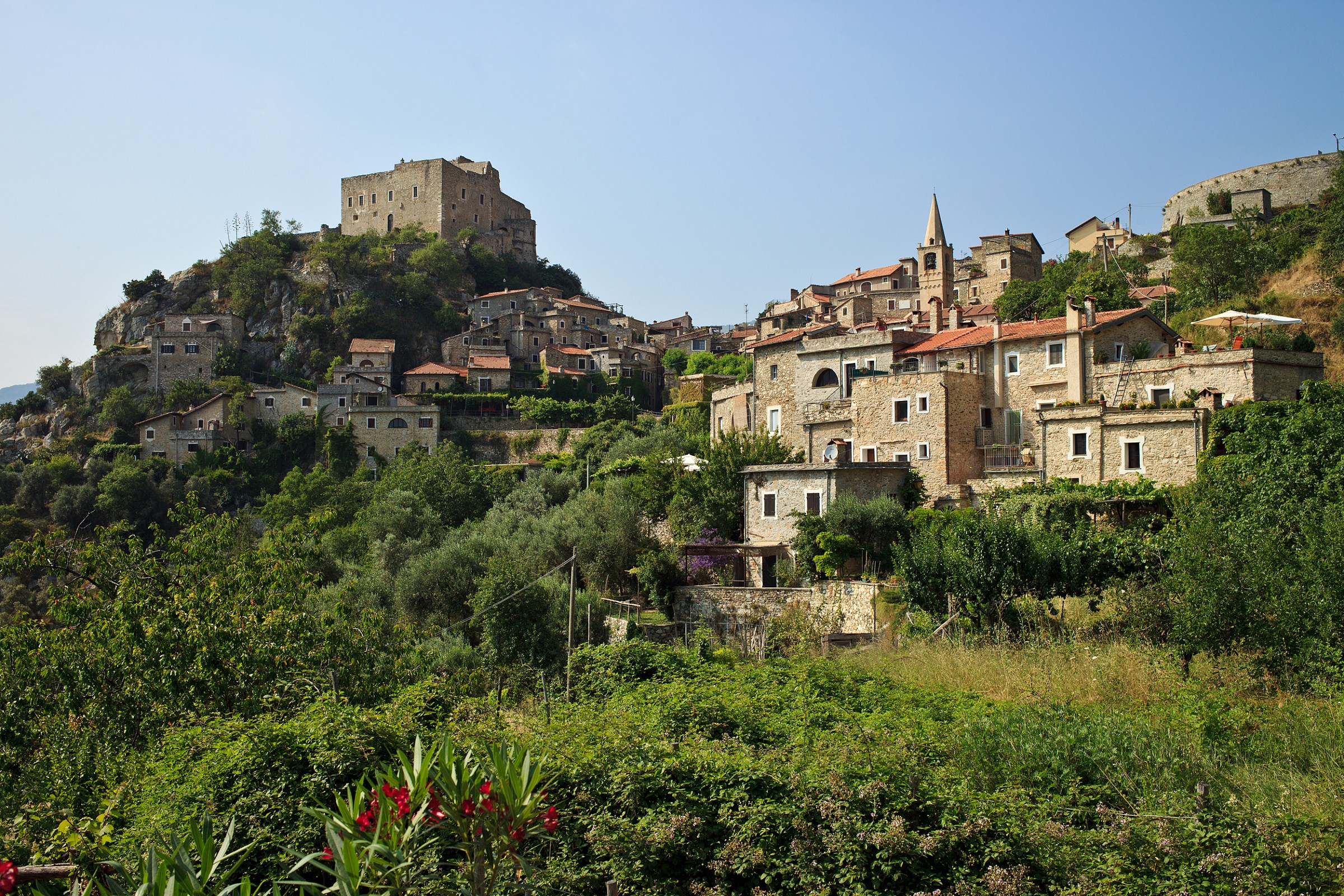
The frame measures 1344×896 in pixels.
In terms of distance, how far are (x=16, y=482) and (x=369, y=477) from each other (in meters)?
21.8

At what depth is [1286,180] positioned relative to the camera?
56656 millimetres

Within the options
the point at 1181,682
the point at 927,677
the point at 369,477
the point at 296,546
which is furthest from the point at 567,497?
the point at 1181,682

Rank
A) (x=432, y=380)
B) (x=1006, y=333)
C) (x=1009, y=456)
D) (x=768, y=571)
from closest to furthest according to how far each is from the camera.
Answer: (x=768, y=571) → (x=1009, y=456) → (x=1006, y=333) → (x=432, y=380)

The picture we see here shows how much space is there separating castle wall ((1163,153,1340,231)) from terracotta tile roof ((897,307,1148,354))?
33.3 meters

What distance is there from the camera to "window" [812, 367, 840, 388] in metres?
35.4

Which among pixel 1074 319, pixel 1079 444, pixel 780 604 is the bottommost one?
pixel 780 604

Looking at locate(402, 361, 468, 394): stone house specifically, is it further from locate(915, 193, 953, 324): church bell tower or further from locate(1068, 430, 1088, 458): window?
locate(1068, 430, 1088, 458): window

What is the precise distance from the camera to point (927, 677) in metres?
15.1

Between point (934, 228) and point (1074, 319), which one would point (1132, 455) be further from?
point (934, 228)

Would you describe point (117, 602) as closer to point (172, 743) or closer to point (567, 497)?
point (172, 743)

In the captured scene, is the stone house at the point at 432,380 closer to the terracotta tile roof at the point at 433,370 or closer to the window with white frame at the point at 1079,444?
the terracotta tile roof at the point at 433,370

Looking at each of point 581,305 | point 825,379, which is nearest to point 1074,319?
point 825,379

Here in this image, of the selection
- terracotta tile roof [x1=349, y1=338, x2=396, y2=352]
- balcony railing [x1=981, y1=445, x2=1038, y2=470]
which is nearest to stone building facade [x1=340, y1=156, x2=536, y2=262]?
terracotta tile roof [x1=349, y1=338, x2=396, y2=352]

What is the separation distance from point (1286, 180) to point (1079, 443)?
42.2 metres
